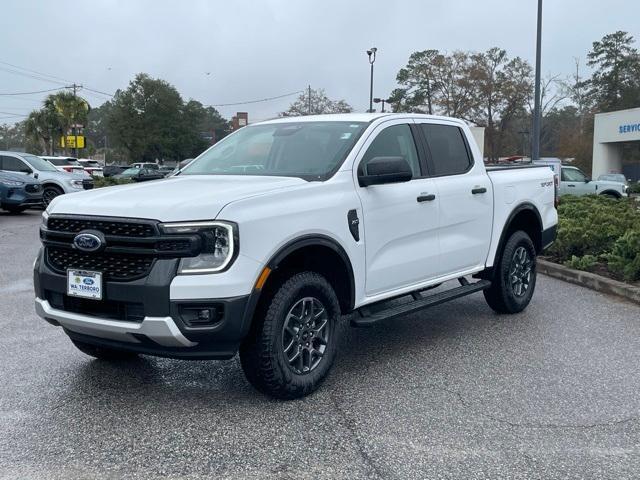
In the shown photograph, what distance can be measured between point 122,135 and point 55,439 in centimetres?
6175

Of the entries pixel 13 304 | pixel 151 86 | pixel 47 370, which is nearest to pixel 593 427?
pixel 47 370

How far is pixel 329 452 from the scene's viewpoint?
369cm

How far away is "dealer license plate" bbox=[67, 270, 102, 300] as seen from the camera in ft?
13.2

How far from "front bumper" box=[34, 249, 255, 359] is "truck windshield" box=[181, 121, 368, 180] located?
1.29 metres

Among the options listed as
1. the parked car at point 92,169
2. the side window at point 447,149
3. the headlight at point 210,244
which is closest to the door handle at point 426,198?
the side window at point 447,149

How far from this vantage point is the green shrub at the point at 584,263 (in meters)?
9.20

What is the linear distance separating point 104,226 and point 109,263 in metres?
0.22

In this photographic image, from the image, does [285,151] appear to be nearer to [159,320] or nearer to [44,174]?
[159,320]

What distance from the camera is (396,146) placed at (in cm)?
549

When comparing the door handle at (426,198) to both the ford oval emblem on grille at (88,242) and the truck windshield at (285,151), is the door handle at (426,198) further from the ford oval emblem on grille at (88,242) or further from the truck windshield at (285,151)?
the ford oval emblem on grille at (88,242)

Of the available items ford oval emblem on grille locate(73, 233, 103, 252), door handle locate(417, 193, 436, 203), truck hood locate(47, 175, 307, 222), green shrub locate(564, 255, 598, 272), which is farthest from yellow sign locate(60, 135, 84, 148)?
ford oval emblem on grille locate(73, 233, 103, 252)

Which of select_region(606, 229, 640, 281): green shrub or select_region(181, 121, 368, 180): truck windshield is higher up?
select_region(181, 121, 368, 180): truck windshield

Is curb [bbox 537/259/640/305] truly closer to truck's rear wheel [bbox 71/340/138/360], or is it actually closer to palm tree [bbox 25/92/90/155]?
truck's rear wheel [bbox 71/340/138/360]

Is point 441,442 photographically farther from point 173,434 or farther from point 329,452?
point 173,434
